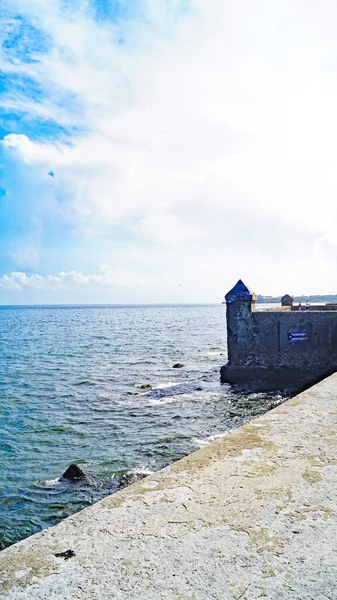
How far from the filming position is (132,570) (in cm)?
255

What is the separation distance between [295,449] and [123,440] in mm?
9292

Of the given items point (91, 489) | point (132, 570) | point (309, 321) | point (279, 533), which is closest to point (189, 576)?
point (132, 570)

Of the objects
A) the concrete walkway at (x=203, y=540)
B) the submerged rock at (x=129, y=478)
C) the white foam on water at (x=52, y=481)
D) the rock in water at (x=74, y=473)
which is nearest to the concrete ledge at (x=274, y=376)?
the submerged rock at (x=129, y=478)

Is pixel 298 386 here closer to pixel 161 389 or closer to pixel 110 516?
pixel 161 389

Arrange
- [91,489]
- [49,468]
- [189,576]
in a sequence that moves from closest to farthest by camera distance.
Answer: [189,576], [91,489], [49,468]

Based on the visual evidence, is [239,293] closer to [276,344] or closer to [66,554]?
[276,344]

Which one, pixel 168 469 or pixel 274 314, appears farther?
pixel 274 314

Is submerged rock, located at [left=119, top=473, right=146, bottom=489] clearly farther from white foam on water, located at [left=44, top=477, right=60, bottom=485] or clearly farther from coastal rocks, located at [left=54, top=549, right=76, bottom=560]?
coastal rocks, located at [left=54, top=549, right=76, bottom=560]

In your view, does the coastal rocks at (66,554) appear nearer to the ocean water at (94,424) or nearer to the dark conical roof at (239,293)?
the ocean water at (94,424)

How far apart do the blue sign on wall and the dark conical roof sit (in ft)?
7.37

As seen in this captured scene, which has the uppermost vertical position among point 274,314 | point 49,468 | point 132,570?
point 274,314

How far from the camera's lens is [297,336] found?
16969 millimetres

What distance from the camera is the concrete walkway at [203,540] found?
240 cm

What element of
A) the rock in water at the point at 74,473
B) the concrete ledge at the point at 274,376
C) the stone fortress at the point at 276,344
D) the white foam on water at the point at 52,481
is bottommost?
the white foam on water at the point at 52,481
